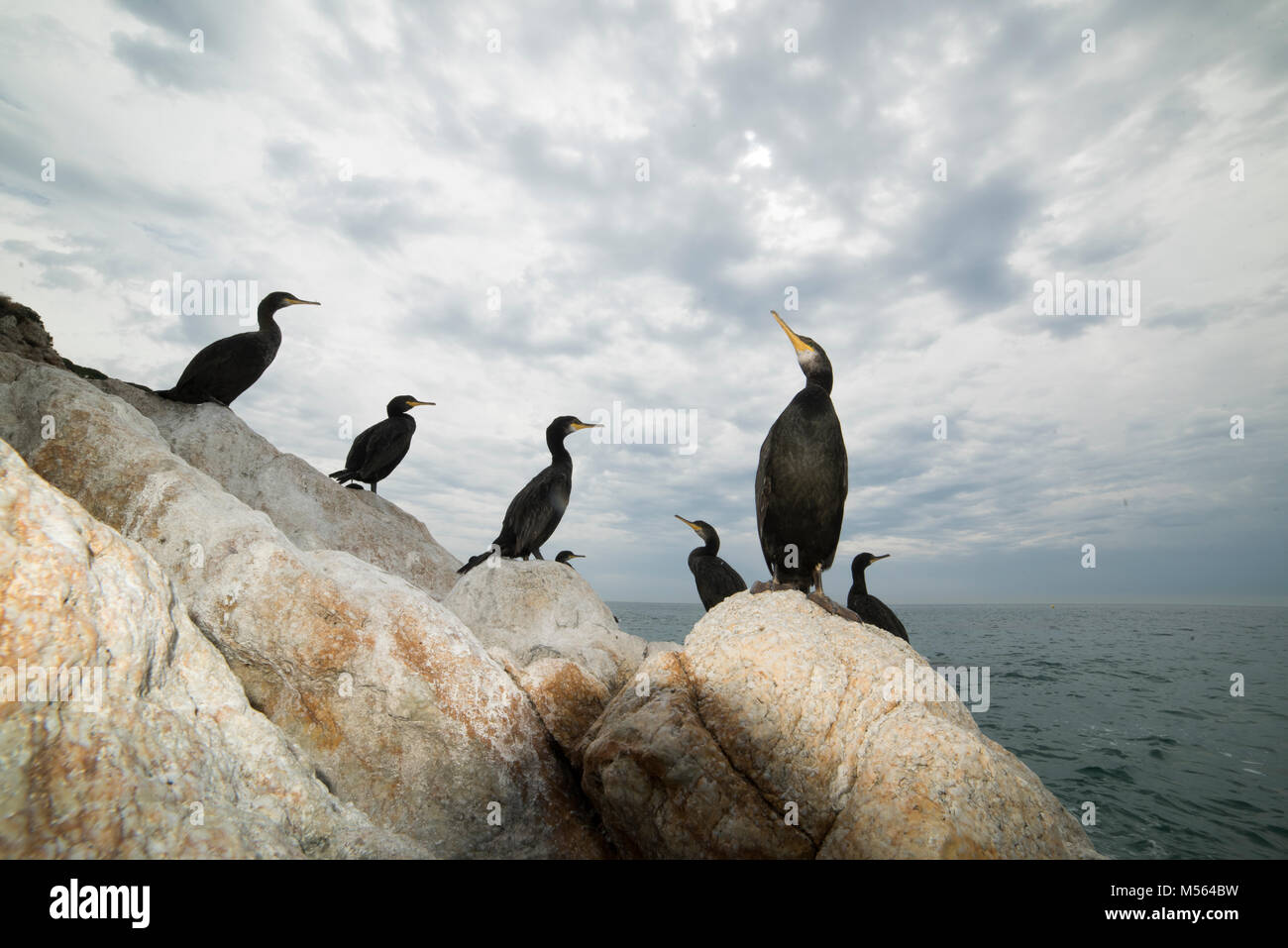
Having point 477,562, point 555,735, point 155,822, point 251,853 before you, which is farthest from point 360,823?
point 477,562

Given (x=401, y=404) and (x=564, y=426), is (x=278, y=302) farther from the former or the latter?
(x=564, y=426)

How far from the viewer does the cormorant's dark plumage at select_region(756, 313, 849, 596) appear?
210 inches

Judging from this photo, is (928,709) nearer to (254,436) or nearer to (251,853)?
(251,853)

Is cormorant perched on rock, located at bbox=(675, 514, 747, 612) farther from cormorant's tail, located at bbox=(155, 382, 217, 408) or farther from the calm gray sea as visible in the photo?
cormorant's tail, located at bbox=(155, 382, 217, 408)

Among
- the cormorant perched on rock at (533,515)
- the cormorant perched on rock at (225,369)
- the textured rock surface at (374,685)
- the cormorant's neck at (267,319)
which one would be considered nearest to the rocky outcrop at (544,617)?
the cormorant perched on rock at (533,515)

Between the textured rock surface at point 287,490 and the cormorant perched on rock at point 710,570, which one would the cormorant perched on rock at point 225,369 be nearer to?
the textured rock surface at point 287,490

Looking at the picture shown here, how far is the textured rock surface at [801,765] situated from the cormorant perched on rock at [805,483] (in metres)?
1.19

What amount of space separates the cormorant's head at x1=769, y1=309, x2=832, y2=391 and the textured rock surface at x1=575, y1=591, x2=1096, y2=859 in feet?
8.32

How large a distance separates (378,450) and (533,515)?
10.8 ft

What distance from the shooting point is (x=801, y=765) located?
356cm

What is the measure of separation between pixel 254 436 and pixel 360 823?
8.22m

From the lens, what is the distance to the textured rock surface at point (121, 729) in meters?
1.97

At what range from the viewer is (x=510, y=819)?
3.70 meters

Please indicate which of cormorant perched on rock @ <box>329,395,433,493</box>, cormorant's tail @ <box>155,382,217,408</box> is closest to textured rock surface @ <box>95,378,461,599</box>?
cormorant's tail @ <box>155,382,217,408</box>
